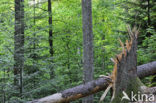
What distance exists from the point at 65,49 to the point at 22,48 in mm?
5200

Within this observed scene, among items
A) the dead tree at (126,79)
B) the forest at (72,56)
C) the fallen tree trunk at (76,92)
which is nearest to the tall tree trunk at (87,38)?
the forest at (72,56)

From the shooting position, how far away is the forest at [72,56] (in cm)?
427

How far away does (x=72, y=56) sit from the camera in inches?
445

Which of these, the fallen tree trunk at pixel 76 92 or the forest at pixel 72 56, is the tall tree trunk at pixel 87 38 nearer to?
the forest at pixel 72 56

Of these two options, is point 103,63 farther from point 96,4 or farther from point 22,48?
point 22,48

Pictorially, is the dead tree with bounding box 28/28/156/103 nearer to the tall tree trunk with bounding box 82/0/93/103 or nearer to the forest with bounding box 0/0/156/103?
the forest with bounding box 0/0/156/103

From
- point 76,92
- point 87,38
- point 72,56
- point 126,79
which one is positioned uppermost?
point 87,38

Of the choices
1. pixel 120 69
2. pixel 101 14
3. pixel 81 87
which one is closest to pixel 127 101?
pixel 120 69

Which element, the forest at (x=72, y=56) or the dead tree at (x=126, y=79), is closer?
the dead tree at (x=126, y=79)

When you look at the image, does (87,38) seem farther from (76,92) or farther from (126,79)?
(126,79)

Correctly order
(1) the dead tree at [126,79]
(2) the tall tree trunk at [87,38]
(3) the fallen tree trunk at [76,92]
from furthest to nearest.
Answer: (2) the tall tree trunk at [87,38]
(3) the fallen tree trunk at [76,92]
(1) the dead tree at [126,79]

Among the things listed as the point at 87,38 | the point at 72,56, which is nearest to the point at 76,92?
the point at 87,38

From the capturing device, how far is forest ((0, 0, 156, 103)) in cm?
427

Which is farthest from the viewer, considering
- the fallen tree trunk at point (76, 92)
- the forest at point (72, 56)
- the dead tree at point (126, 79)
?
the fallen tree trunk at point (76, 92)
